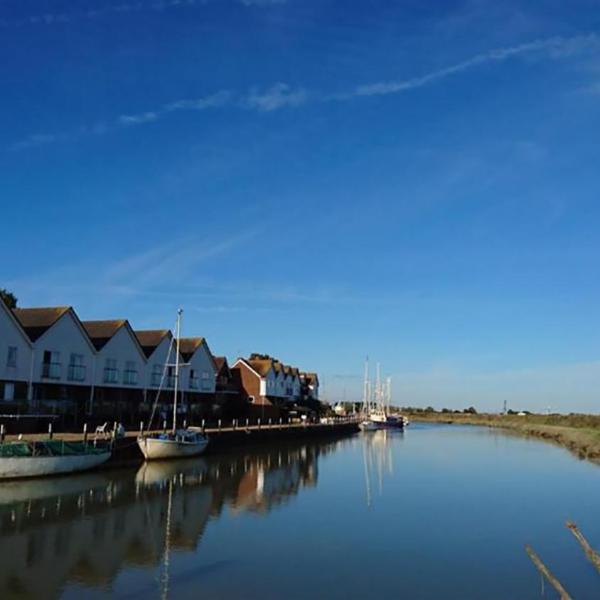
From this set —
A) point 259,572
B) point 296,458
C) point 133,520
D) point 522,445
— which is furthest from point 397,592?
point 522,445

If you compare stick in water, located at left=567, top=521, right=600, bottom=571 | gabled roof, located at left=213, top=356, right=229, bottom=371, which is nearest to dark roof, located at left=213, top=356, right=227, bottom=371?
gabled roof, located at left=213, top=356, right=229, bottom=371

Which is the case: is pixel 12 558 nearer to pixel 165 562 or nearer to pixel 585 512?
pixel 165 562

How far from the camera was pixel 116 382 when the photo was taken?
5153 centimetres

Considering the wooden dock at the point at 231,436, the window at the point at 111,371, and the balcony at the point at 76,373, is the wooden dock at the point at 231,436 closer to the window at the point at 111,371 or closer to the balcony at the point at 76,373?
the balcony at the point at 76,373

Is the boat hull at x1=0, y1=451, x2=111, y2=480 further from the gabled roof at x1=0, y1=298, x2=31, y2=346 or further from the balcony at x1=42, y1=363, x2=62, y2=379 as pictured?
the balcony at x1=42, y1=363, x2=62, y2=379

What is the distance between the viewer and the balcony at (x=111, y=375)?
166ft

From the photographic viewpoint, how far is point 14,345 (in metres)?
41.9

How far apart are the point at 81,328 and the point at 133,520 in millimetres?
26986

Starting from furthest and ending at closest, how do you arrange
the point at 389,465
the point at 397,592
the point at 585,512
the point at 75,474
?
the point at 389,465
the point at 75,474
the point at 585,512
the point at 397,592

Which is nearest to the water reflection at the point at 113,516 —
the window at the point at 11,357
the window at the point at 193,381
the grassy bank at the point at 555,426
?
the window at the point at 11,357

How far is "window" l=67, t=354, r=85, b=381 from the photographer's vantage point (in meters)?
46.7

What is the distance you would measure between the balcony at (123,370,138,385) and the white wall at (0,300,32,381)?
1034 cm

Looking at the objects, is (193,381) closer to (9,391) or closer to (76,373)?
(76,373)

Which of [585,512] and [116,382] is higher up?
[116,382]
